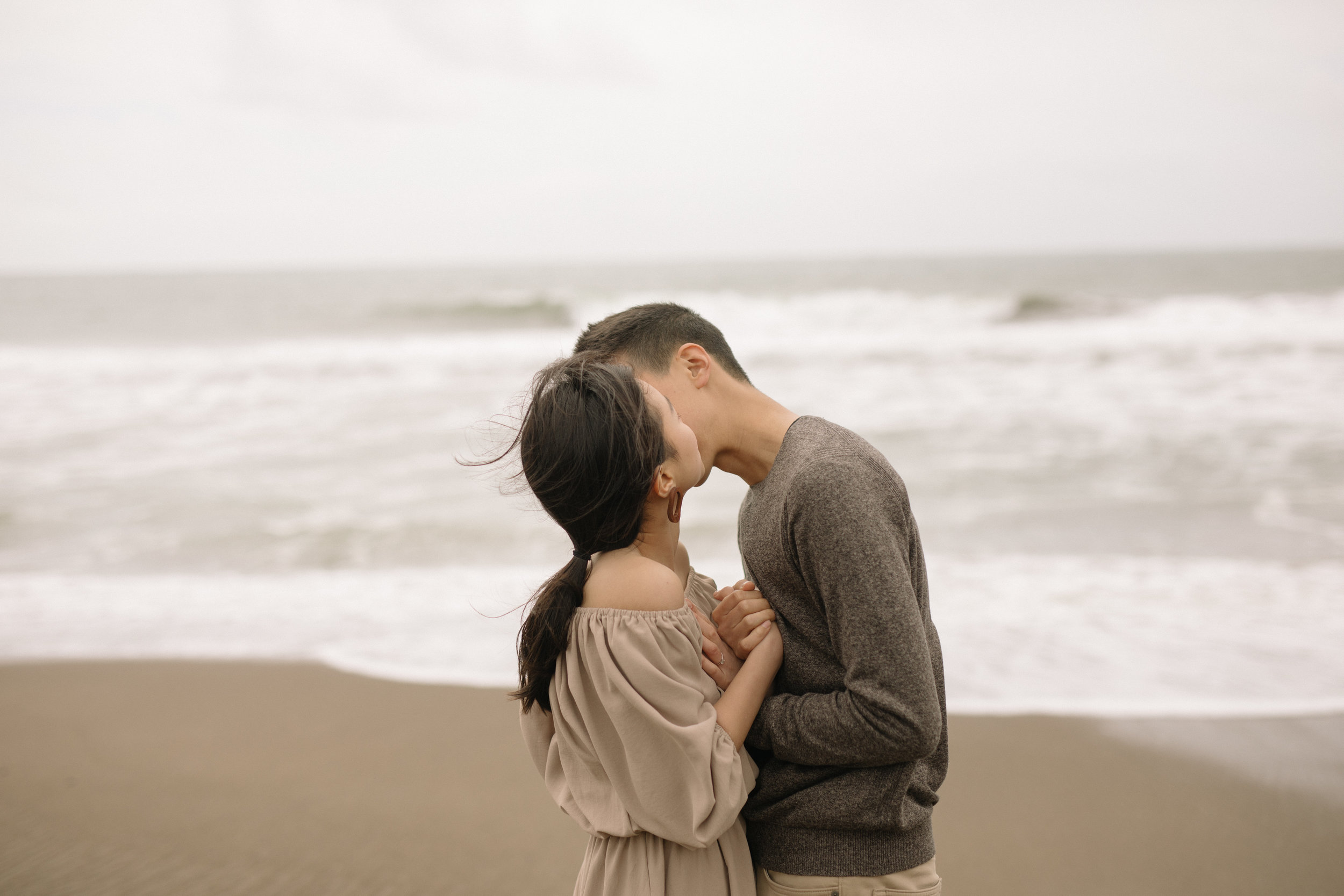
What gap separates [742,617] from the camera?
179 cm

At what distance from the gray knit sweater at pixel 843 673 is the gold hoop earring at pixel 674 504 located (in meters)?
0.17

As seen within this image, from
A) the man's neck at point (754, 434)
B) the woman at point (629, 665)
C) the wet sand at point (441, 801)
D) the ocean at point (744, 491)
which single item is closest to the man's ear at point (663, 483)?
the woman at point (629, 665)

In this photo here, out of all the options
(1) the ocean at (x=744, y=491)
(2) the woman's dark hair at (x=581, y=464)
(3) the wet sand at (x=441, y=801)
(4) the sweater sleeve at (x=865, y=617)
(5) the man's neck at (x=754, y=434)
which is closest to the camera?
(4) the sweater sleeve at (x=865, y=617)

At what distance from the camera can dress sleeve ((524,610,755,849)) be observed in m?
1.60

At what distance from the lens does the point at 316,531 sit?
7.69 metres

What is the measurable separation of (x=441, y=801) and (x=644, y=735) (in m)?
2.67

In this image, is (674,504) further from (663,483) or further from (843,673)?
(843,673)

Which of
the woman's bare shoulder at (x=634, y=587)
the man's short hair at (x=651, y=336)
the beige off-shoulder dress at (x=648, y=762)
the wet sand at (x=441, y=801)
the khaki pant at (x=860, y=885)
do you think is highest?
the man's short hair at (x=651, y=336)

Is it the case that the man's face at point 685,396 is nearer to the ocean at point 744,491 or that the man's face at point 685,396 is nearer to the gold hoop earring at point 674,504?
the gold hoop earring at point 674,504

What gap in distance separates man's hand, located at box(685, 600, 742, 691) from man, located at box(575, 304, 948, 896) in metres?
0.02

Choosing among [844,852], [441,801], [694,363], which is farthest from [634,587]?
[441,801]

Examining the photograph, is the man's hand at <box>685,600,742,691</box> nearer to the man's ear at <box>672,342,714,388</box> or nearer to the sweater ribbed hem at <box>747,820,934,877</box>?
the sweater ribbed hem at <box>747,820,934,877</box>

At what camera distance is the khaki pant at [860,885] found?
5.74 feet

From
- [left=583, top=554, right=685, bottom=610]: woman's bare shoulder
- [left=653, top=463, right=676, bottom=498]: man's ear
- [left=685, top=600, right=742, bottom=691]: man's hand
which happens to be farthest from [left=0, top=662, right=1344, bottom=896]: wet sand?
[left=653, top=463, right=676, bottom=498]: man's ear
